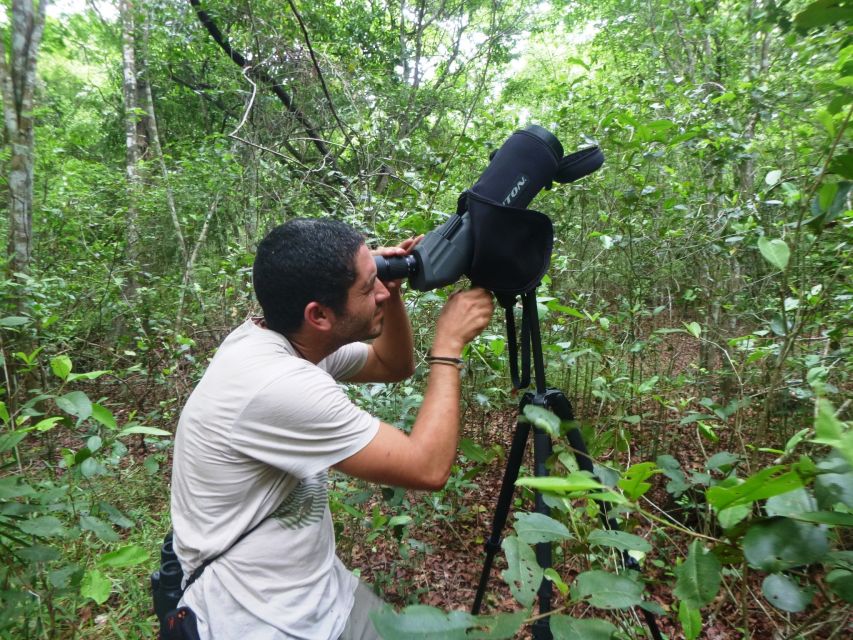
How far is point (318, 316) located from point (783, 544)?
110 cm

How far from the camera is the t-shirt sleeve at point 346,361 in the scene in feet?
5.45

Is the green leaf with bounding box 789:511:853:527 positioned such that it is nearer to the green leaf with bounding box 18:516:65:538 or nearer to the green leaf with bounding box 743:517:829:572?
the green leaf with bounding box 743:517:829:572

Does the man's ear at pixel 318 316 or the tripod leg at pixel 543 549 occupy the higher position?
the man's ear at pixel 318 316

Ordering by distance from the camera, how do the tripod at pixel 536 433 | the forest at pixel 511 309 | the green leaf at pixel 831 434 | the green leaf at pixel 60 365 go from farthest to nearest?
the green leaf at pixel 60 365 → the tripod at pixel 536 433 → the forest at pixel 511 309 → the green leaf at pixel 831 434

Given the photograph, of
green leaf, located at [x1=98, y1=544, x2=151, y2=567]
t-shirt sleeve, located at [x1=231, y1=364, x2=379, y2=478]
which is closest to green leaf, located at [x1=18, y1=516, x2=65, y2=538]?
green leaf, located at [x1=98, y1=544, x2=151, y2=567]

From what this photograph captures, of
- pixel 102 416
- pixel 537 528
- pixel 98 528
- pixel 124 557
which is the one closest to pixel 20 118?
pixel 102 416

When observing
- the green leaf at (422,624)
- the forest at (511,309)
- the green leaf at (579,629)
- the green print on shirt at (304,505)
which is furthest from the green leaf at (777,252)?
the green print on shirt at (304,505)

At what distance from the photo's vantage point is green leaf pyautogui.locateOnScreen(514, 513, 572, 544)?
1.99 ft

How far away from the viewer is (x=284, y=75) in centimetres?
450

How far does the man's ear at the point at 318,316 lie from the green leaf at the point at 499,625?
3.05 feet

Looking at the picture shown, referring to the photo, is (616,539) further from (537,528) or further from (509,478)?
(509,478)

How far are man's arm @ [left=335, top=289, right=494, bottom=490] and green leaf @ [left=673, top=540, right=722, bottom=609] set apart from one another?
674 millimetres

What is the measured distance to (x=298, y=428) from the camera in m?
1.10

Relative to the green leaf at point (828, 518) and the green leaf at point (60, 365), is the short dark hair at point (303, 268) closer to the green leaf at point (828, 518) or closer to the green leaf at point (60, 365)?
the green leaf at point (60, 365)
